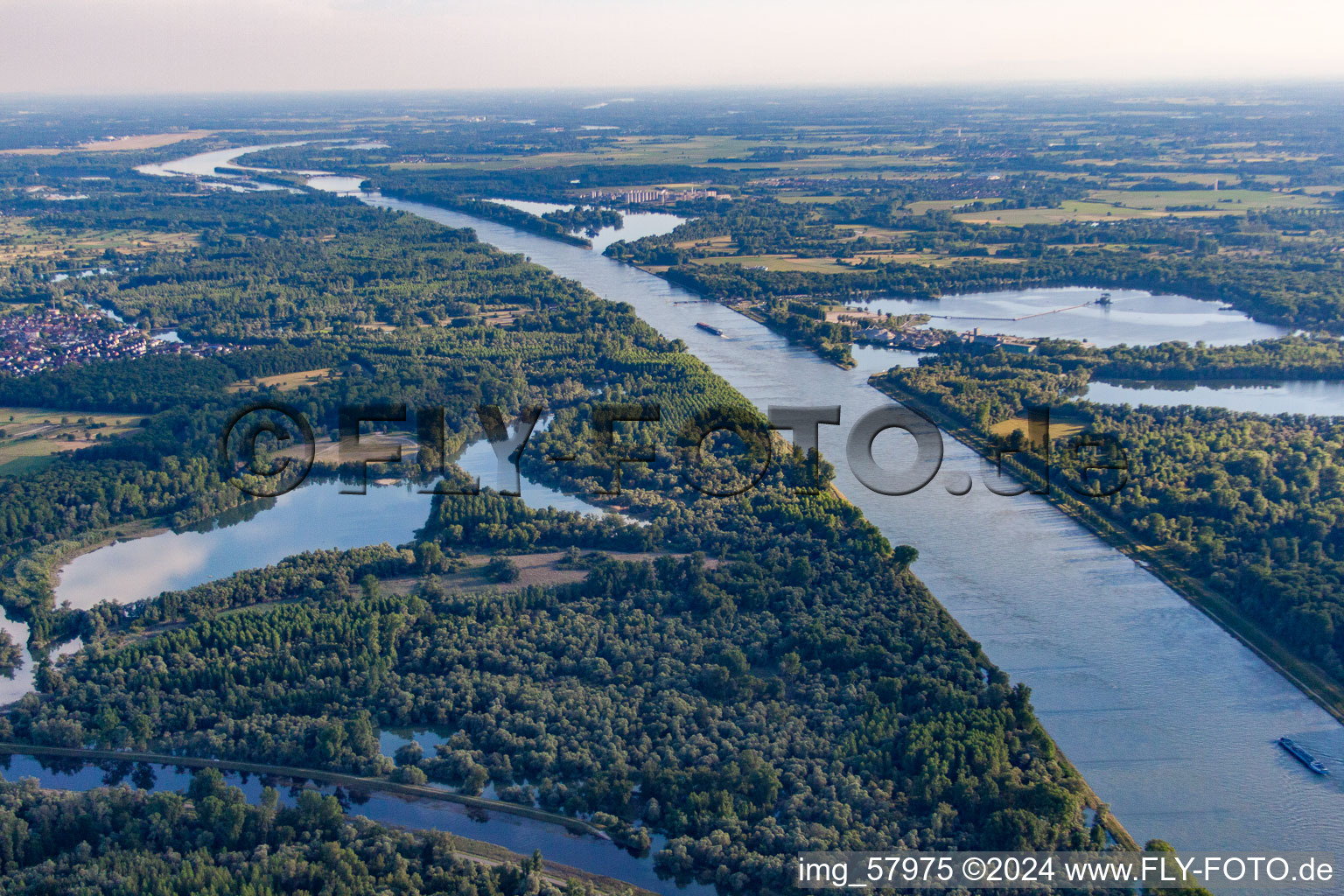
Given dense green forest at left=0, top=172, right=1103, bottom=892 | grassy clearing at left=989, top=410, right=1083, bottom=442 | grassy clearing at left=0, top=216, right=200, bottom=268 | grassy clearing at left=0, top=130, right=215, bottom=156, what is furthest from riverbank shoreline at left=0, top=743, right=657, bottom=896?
grassy clearing at left=0, top=130, right=215, bottom=156

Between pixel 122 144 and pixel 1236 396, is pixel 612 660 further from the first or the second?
pixel 122 144

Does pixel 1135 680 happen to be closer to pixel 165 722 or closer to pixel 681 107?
pixel 165 722

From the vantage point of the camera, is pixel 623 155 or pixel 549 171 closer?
pixel 549 171

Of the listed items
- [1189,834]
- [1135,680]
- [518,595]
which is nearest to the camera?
[1189,834]

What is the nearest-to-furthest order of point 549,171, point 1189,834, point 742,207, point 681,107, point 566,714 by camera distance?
point 1189,834 → point 566,714 → point 742,207 → point 549,171 → point 681,107

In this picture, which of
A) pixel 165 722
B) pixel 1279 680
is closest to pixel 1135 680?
pixel 1279 680

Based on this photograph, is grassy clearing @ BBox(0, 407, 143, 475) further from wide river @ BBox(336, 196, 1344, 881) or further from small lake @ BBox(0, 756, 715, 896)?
wide river @ BBox(336, 196, 1344, 881)

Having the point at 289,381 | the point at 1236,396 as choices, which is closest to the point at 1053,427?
the point at 1236,396
